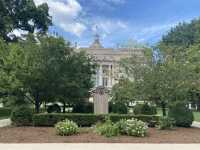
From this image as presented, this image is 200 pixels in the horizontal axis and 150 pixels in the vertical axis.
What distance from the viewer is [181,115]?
25.2 metres

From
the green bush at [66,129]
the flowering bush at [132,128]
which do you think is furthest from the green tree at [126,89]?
the green bush at [66,129]

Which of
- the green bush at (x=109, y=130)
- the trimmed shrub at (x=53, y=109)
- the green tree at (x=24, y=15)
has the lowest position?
the green bush at (x=109, y=130)

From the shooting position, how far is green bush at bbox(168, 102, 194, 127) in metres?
25.1

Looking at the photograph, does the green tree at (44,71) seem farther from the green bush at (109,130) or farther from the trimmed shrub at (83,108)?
the green bush at (109,130)

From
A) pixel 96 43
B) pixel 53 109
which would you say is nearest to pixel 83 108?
pixel 53 109

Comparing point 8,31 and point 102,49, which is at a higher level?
point 102,49

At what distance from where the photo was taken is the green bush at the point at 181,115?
25062mm

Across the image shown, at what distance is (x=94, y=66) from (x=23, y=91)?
7.91 m

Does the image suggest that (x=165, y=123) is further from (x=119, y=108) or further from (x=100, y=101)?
(x=119, y=108)

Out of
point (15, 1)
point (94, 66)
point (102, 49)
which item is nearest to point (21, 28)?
point (15, 1)

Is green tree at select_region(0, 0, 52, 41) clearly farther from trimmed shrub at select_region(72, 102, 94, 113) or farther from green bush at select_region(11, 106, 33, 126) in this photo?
green bush at select_region(11, 106, 33, 126)

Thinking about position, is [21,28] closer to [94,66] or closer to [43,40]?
[94,66]

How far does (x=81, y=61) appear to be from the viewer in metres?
32.1

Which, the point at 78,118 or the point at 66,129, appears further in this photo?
the point at 78,118
